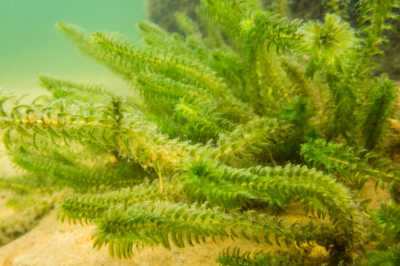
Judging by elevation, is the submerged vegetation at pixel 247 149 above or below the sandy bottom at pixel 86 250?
above

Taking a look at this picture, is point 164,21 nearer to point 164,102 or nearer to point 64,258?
point 164,102

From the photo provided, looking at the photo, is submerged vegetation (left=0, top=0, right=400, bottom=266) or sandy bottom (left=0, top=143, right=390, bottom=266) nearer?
submerged vegetation (left=0, top=0, right=400, bottom=266)

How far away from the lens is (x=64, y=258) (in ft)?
5.99

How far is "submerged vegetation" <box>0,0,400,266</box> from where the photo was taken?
3.84ft

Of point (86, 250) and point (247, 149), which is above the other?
point (247, 149)

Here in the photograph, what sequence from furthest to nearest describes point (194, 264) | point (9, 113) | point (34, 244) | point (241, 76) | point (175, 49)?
point (175, 49)
point (241, 76)
point (34, 244)
point (194, 264)
point (9, 113)

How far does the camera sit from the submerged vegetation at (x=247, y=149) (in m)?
1.17

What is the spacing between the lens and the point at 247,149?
5.51 feet

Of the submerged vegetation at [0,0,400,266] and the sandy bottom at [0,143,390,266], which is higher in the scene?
the submerged vegetation at [0,0,400,266]

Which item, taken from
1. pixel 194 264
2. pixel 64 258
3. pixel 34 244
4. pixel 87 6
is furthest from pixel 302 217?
pixel 87 6

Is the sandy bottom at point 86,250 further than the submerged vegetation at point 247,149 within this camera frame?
Yes

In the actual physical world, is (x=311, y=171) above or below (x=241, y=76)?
below

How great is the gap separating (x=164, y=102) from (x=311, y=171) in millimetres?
2057

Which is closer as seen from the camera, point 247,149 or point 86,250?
point 247,149
